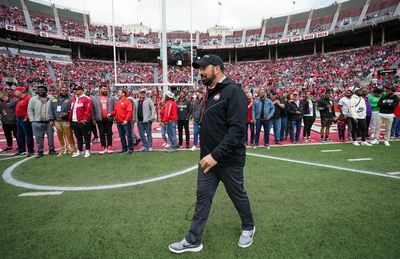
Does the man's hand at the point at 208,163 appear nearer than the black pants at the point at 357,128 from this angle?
Yes

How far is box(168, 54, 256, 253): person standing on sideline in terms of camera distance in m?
2.26

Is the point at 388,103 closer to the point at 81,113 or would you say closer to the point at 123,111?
the point at 123,111

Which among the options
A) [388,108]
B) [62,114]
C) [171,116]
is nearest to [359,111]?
[388,108]

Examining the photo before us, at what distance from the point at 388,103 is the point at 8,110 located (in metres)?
12.3

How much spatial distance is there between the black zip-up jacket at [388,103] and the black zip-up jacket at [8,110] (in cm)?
1203

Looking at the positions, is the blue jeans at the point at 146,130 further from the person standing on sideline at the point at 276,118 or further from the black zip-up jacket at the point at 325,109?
the black zip-up jacket at the point at 325,109

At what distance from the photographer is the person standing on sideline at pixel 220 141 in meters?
2.26

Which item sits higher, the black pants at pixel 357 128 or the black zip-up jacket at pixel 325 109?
the black zip-up jacket at pixel 325 109

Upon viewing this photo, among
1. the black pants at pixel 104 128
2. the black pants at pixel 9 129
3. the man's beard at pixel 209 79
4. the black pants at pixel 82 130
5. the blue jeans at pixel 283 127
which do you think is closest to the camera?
the man's beard at pixel 209 79

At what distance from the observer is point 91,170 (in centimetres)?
540

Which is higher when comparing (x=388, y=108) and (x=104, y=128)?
(x=388, y=108)

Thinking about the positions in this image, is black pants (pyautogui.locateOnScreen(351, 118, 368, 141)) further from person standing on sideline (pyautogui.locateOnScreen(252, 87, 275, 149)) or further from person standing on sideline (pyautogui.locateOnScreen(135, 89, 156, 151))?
person standing on sideline (pyautogui.locateOnScreen(135, 89, 156, 151))

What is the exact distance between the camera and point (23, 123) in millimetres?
6969

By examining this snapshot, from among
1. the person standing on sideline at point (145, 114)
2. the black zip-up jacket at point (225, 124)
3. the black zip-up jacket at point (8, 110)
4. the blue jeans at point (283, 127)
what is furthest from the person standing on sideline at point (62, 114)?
the blue jeans at point (283, 127)
